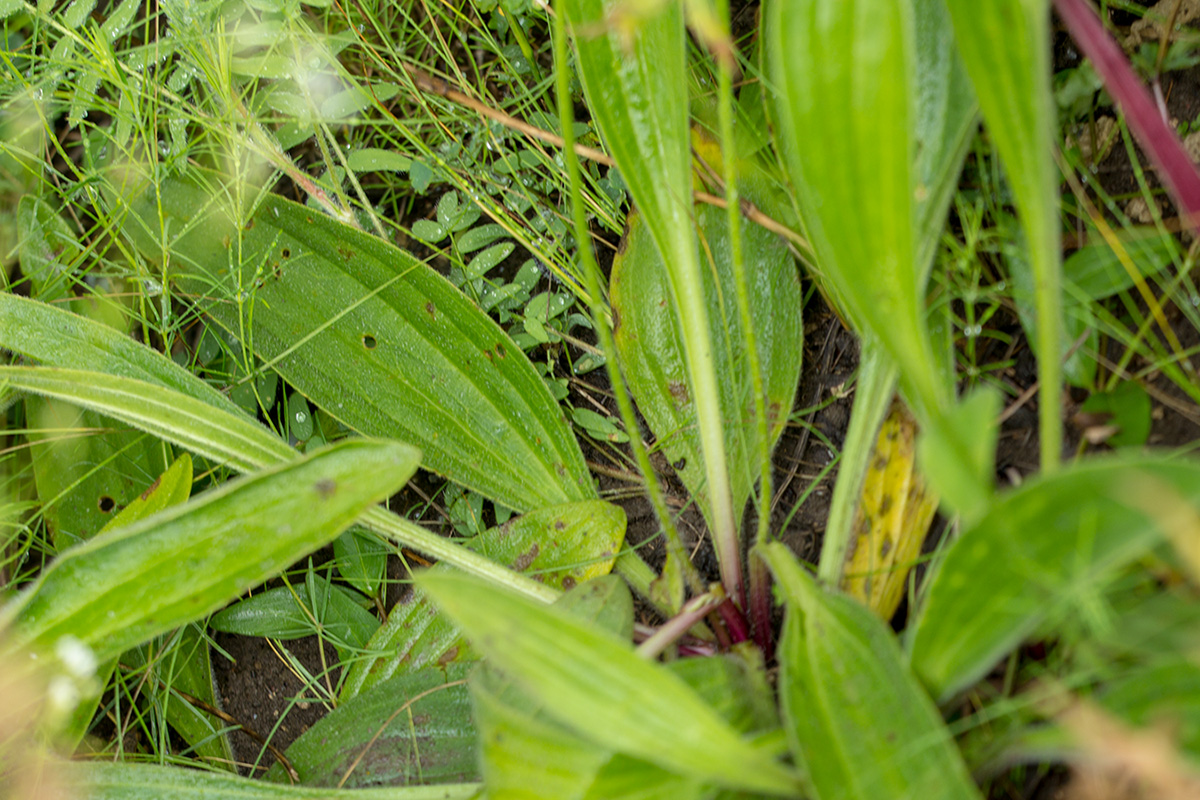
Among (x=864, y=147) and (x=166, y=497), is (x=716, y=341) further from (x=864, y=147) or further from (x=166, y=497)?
(x=166, y=497)

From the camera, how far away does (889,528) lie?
0.91 metres

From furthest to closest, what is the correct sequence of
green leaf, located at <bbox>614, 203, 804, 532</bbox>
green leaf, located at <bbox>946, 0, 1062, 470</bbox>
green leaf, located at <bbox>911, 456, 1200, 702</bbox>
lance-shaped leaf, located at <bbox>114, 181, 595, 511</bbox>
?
lance-shaped leaf, located at <bbox>114, 181, 595, 511</bbox> → green leaf, located at <bbox>614, 203, 804, 532</bbox> → green leaf, located at <bbox>946, 0, 1062, 470</bbox> → green leaf, located at <bbox>911, 456, 1200, 702</bbox>

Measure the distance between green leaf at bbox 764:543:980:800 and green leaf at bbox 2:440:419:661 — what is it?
1.44 feet

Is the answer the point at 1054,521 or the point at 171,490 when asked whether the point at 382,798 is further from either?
the point at 1054,521

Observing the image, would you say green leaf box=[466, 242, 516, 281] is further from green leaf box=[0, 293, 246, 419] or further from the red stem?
the red stem

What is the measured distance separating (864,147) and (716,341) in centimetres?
40

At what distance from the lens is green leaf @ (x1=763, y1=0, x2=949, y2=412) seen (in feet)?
2.30

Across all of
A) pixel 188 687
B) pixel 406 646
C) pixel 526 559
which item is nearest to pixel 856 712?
pixel 526 559

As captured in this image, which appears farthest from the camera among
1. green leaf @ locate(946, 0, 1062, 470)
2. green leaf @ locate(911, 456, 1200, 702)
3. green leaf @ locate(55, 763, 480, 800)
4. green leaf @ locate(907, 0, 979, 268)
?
green leaf @ locate(55, 763, 480, 800)

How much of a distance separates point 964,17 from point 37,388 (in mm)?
1127

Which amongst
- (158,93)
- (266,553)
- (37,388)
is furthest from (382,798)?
(158,93)

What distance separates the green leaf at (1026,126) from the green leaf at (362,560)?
0.88 meters

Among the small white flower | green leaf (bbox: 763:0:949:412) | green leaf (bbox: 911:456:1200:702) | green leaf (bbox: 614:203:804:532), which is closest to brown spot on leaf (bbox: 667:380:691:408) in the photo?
green leaf (bbox: 614:203:804:532)

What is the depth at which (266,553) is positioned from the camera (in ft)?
2.97
